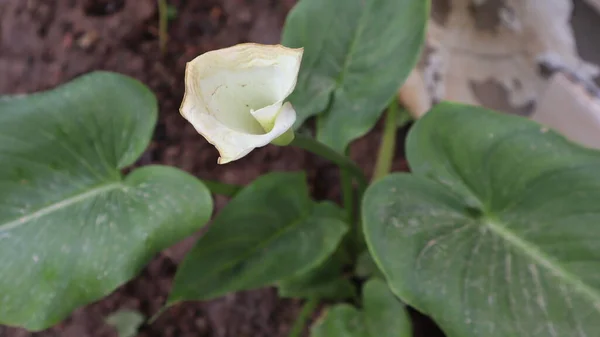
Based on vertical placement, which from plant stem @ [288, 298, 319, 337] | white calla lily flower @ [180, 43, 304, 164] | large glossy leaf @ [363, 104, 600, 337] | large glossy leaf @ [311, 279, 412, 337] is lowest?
plant stem @ [288, 298, 319, 337]

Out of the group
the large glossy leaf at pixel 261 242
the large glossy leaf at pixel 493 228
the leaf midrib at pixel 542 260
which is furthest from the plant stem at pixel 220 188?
the leaf midrib at pixel 542 260

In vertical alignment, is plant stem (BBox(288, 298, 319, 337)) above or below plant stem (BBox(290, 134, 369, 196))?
below

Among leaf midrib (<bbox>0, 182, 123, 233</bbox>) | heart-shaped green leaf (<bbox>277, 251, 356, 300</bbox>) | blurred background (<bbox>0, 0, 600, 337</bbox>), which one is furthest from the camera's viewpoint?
blurred background (<bbox>0, 0, 600, 337</bbox>)

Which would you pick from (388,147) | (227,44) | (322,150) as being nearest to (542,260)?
(322,150)

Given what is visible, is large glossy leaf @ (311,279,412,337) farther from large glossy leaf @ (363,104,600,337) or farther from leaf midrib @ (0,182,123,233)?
leaf midrib @ (0,182,123,233)

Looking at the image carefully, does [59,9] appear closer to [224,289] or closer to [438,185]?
[224,289]

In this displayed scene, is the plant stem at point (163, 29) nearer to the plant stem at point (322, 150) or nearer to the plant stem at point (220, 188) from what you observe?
the plant stem at point (220, 188)

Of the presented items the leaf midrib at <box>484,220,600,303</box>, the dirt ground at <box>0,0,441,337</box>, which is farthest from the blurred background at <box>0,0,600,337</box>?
the leaf midrib at <box>484,220,600,303</box>

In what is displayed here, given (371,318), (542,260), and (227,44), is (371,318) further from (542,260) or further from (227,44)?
(227,44)
